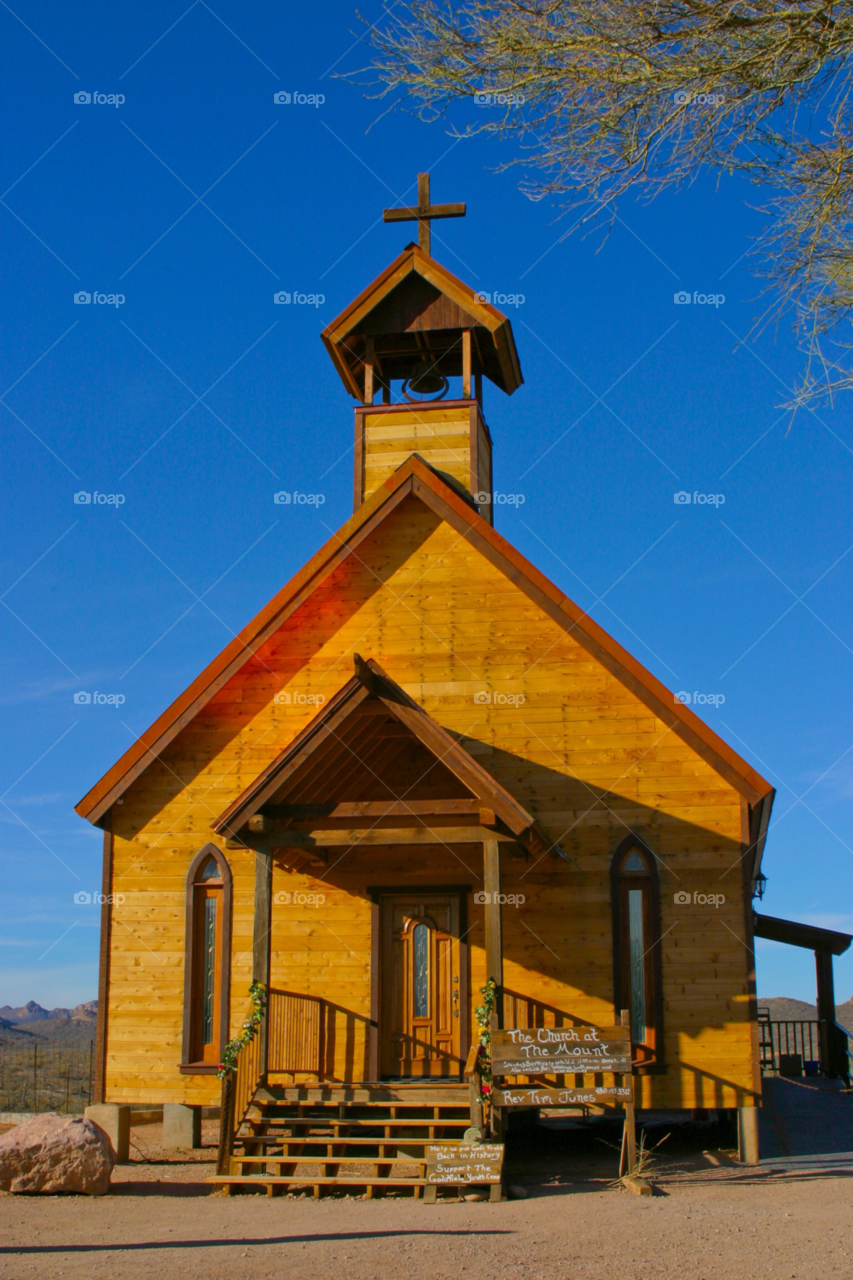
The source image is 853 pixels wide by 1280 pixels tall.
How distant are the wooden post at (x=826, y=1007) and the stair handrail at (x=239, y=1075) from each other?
15145 millimetres

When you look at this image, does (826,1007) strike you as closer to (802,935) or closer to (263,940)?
(802,935)

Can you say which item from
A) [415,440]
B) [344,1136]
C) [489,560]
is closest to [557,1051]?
[344,1136]

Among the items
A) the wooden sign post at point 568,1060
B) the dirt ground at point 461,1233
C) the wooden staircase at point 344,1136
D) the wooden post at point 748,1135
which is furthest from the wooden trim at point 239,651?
the wooden post at point 748,1135

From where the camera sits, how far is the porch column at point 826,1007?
931 inches

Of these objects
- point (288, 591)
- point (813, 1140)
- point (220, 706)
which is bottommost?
point (813, 1140)

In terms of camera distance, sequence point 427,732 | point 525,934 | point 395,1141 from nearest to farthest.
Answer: point 395,1141 → point 427,732 → point 525,934

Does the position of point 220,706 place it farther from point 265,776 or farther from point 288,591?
point 265,776

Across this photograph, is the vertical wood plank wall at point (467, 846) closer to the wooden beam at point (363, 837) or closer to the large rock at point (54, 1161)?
the wooden beam at point (363, 837)

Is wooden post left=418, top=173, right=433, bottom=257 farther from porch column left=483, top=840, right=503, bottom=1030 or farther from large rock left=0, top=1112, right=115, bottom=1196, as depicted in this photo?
large rock left=0, top=1112, right=115, bottom=1196

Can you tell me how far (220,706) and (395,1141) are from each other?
6331 mm

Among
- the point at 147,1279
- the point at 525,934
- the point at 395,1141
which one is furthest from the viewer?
the point at 525,934

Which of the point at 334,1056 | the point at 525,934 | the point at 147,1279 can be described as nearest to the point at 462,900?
the point at 525,934

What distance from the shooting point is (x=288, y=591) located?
15781 mm

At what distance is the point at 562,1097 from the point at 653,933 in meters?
3.21
